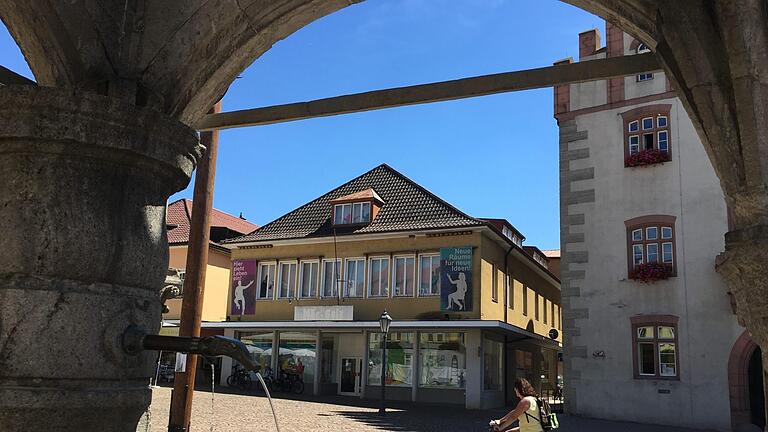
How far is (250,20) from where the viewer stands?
2895 millimetres

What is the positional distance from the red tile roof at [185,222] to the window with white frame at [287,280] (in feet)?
20.7

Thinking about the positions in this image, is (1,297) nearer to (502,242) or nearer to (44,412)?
(44,412)

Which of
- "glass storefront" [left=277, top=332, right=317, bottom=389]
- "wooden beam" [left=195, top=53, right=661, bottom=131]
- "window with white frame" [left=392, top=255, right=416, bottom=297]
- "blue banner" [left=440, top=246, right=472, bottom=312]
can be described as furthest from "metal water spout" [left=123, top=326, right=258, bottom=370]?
"glass storefront" [left=277, top=332, right=317, bottom=389]

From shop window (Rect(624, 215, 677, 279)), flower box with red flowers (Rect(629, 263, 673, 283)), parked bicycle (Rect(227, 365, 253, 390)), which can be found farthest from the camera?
parked bicycle (Rect(227, 365, 253, 390))

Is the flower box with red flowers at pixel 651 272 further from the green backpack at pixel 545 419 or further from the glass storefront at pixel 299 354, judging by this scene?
the glass storefront at pixel 299 354

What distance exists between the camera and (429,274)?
25.6 meters

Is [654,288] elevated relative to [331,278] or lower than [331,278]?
lower

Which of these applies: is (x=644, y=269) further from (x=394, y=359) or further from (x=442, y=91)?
(x=442, y=91)

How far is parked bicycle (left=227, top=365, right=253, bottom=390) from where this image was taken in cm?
2848

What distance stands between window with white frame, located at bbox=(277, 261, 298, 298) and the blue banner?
652 centimetres

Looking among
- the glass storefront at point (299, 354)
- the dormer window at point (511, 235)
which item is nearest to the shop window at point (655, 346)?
the dormer window at point (511, 235)

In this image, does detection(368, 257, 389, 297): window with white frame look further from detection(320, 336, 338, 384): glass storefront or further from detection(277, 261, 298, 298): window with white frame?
detection(277, 261, 298, 298): window with white frame

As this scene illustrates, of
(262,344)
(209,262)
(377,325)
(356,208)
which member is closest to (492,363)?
(377,325)

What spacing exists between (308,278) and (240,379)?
5097mm
